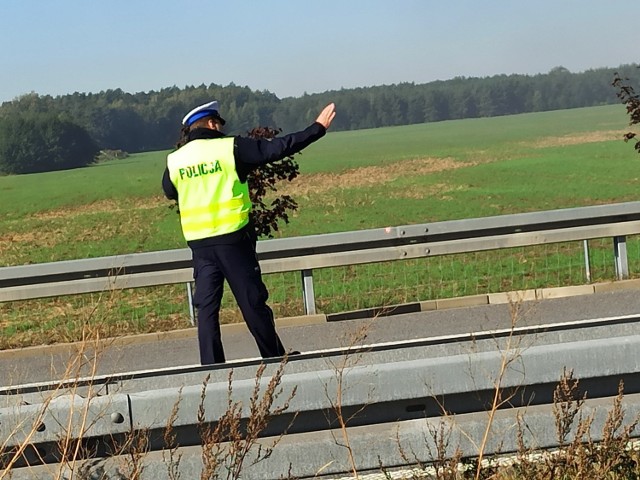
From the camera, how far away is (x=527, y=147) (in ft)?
249

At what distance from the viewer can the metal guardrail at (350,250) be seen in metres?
11.4

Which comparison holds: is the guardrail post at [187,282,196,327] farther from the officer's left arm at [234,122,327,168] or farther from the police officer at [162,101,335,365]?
the officer's left arm at [234,122,327,168]

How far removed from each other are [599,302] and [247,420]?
7420mm

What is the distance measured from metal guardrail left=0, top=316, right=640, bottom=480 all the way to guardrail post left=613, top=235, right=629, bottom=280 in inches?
316

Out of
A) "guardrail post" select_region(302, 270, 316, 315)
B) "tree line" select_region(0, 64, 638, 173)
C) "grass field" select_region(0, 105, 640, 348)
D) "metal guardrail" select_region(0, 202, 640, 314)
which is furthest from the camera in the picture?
"tree line" select_region(0, 64, 638, 173)

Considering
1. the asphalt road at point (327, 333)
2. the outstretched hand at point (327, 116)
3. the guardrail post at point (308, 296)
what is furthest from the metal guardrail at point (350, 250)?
the outstretched hand at point (327, 116)

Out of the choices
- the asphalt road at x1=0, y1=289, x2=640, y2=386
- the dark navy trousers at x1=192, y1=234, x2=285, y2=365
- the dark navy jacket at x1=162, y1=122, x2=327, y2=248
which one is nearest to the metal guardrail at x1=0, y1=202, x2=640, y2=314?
the asphalt road at x1=0, y1=289, x2=640, y2=386

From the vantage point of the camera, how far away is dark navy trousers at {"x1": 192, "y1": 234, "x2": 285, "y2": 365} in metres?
6.88

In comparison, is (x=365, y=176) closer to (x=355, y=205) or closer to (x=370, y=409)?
(x=355, y=205)

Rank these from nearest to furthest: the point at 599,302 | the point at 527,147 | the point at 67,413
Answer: the point at 67,413
the point at 599,302
the point at 527,147

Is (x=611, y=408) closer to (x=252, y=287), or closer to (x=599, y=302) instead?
(x=252, y=287)

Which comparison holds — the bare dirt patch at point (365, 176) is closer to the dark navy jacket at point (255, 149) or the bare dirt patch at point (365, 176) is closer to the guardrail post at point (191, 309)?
the guardrail post at point (191, 309)

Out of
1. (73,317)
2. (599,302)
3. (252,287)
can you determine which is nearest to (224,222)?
(252,287)

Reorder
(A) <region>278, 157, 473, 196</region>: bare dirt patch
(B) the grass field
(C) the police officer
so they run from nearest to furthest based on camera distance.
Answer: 1. (C) the police officer
2. (B) the grass field
3. (A) <region>278, 157, 473, 196</region>: bare dirt patch
